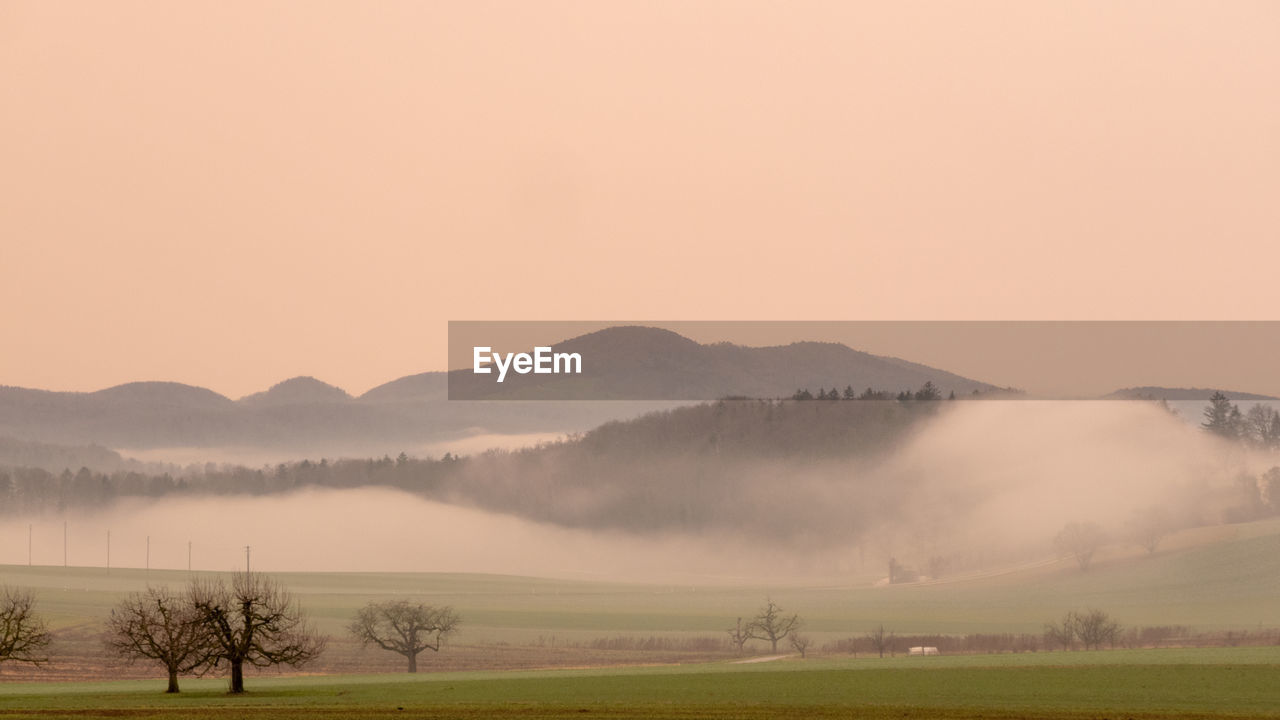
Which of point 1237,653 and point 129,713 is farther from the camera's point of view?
point 1237,653

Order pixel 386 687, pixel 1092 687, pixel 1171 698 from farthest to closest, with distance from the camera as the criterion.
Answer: pixel 386 687, pixel 1092 687, pixel 1171 698

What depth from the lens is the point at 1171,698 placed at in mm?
95500

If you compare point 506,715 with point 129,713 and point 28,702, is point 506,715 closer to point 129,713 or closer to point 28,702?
point 129,713

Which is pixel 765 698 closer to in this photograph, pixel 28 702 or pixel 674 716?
pixel 674 716

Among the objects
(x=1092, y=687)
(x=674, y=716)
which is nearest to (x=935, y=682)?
(x=1092, y=687)

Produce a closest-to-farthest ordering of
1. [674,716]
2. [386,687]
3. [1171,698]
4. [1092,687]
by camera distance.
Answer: [674,716], [1171,698], [1092,687], [386,687]

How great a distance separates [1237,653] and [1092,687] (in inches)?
1996

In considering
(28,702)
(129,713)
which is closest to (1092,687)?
(129,713)

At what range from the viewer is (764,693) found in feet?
329

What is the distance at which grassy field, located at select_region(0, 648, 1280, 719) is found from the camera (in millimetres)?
84062

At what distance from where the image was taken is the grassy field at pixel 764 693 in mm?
84062

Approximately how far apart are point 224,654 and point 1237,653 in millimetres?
91805

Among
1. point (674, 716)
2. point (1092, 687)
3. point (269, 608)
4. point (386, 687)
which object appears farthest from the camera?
point (269, 608)

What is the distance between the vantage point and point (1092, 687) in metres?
103
